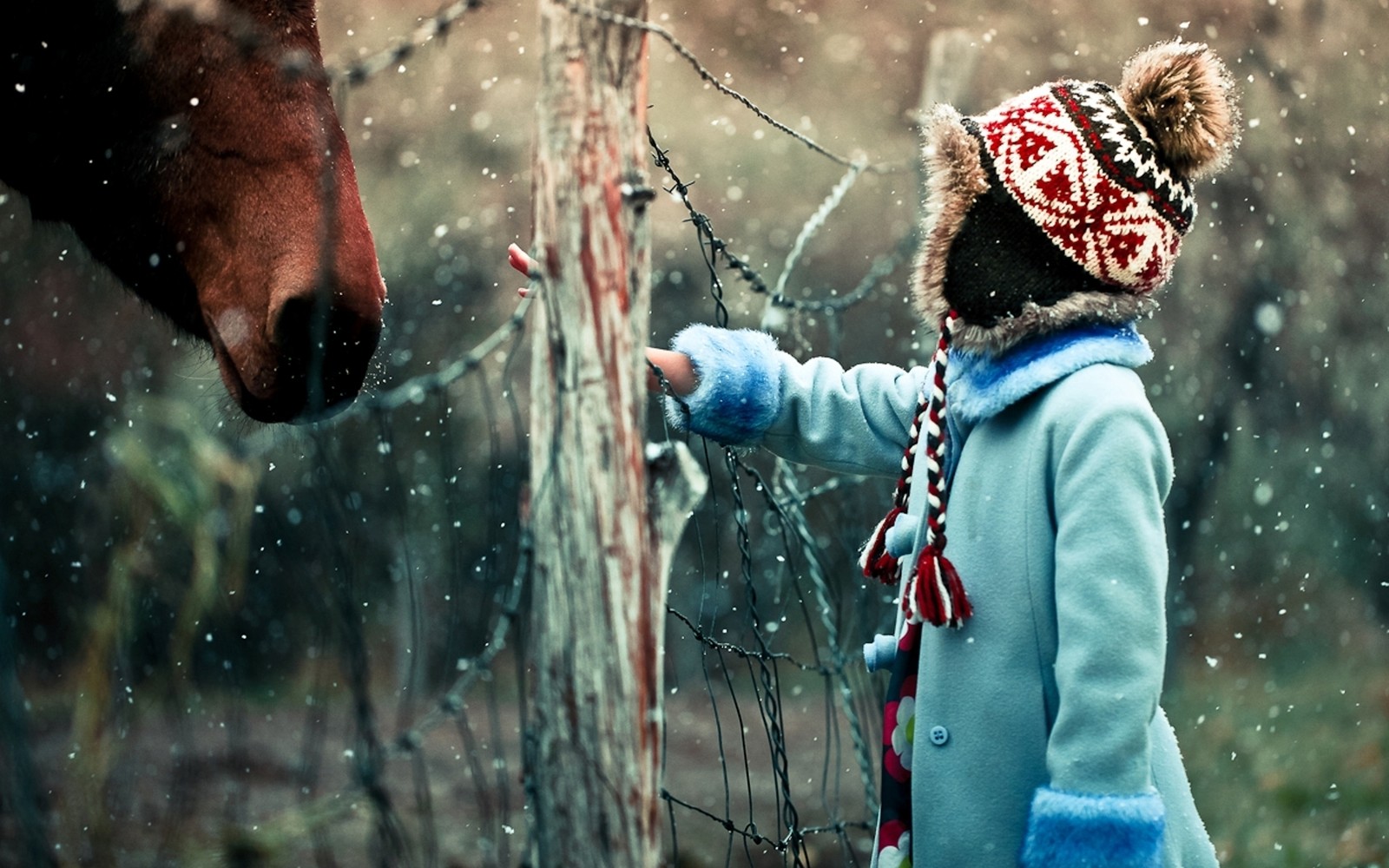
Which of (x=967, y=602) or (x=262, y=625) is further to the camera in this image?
(x=262, y=625)

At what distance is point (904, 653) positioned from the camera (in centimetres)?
146

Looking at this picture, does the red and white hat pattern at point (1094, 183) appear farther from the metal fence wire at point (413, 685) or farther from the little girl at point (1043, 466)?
the metal fence wire at point (413, 685)

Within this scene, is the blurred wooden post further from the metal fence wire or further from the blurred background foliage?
the blurred background foliage

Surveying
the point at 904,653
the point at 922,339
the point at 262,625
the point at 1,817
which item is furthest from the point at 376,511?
the point at 904,653

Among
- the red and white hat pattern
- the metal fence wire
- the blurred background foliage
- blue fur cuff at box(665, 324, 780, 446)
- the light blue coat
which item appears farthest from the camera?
the blurred background foliage

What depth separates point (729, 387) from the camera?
1.62 meters

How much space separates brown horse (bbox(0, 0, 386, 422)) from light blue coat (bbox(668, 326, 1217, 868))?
930 millimetres

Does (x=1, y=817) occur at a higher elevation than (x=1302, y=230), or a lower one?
lower

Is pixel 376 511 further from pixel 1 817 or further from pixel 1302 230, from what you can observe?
pixel 1302 230

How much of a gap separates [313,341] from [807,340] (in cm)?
436

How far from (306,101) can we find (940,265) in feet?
3.63

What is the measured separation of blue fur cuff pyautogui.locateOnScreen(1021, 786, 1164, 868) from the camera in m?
1.17

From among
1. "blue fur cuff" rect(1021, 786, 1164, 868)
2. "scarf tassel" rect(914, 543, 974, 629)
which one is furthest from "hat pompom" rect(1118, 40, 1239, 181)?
"blue fur cuff" rect(1021, 786, 1164, 868)

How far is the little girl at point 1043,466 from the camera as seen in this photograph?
1.22 m
